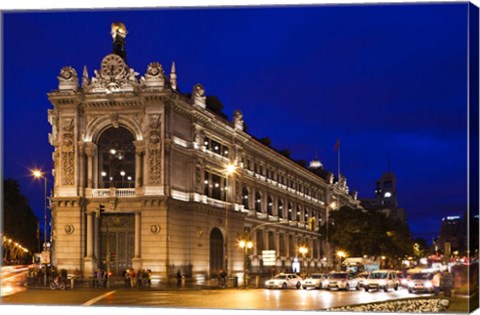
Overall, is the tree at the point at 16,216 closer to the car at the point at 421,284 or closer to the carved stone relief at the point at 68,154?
the carved stone relief at the point at 68,154

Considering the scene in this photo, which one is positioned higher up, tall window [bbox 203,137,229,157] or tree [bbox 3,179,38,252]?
tall window [bbox 203,137,229,157]

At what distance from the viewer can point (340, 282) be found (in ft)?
200

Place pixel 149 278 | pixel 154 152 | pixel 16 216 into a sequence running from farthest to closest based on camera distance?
pixel 16 216, pixel 154 152, pixel 149 278

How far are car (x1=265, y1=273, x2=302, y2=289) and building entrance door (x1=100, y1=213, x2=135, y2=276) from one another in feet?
42.6

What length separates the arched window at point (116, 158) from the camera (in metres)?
67.2

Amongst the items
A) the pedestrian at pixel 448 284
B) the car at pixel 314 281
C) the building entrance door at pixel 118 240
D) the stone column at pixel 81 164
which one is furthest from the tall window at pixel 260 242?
the pedestrian at pixel 448 284

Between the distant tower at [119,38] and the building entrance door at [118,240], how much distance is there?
16.5 metres

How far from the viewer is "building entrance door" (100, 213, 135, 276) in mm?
66688

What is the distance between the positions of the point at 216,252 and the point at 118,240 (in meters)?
13.8

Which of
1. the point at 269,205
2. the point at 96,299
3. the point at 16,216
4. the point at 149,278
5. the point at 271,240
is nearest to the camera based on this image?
the point at 96,299

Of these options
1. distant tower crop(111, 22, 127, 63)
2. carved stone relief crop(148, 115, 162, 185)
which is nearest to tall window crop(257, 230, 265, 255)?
carved stone relief crop(148, 115, 162, 185)

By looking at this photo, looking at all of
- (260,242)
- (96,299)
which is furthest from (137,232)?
(260,242)

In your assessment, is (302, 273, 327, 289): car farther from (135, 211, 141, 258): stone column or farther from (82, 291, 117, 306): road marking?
(82, 291, 117, 306): road marking

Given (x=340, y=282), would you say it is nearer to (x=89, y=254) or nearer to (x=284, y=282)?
(x=284, y=282)
